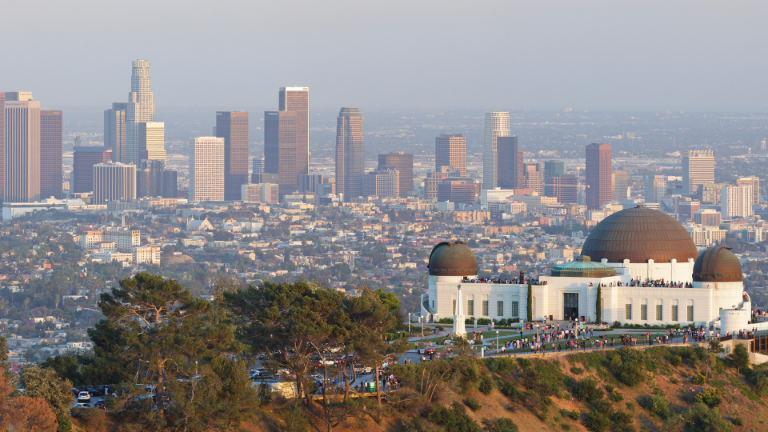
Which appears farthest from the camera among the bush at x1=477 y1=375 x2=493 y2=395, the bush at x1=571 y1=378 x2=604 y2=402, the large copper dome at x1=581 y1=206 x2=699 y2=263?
the large copper dome at x1=581 y1=206 x2=699 y2=263

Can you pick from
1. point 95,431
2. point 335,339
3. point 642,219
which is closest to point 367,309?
point 335,339

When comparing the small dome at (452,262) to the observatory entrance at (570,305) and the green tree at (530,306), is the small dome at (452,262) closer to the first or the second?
the green tree at (530,306)

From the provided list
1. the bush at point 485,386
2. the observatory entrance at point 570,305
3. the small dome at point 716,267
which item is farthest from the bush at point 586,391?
the small dome at point 716,267

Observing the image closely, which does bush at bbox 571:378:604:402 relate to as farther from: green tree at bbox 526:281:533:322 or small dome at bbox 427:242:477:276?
small dome at bbox 427:242:477:276

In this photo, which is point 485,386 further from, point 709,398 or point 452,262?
point 452,262

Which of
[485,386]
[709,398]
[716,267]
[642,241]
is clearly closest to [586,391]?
[485,386]

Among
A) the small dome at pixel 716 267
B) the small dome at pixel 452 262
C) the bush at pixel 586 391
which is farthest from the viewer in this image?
the small dome at pixel 452 262

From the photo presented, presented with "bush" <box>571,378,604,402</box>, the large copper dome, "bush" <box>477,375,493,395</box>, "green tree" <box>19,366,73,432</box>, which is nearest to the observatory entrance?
the large copper dome

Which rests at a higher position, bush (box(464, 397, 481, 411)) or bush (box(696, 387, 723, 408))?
bush (box(464, 397, 481, 411))
